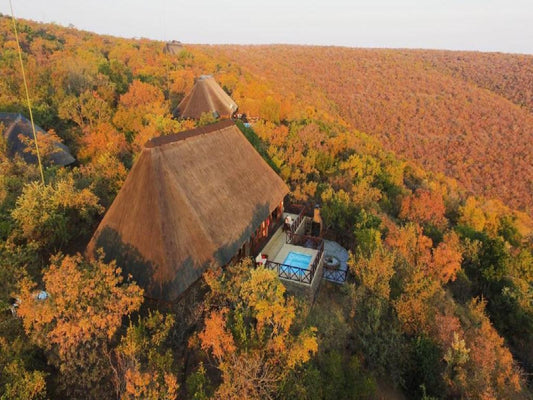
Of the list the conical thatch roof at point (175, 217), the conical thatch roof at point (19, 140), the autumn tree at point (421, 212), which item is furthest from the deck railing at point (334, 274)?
the conical thatch roof at point (19, 140)

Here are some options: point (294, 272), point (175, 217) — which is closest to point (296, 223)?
point (294, 272)

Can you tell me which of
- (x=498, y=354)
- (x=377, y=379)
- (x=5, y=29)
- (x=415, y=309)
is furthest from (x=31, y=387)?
(x=5, y=29)

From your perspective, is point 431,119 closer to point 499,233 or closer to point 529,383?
point 499,233

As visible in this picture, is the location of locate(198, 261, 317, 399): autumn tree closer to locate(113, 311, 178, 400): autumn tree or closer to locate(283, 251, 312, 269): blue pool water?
locate(113, 311, 178, 400): autumn tree

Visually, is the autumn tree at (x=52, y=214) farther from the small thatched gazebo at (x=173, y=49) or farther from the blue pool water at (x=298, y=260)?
the small thatched gazebo at (x=173, y=49)

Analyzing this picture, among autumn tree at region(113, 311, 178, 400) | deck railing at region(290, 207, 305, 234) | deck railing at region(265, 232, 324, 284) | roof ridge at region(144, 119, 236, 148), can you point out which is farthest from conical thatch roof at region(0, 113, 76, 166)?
autumn tree at region(113, 311, 178, 400)

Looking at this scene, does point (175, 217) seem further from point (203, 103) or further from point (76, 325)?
point (203, 103)

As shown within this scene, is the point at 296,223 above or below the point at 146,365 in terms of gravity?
below
